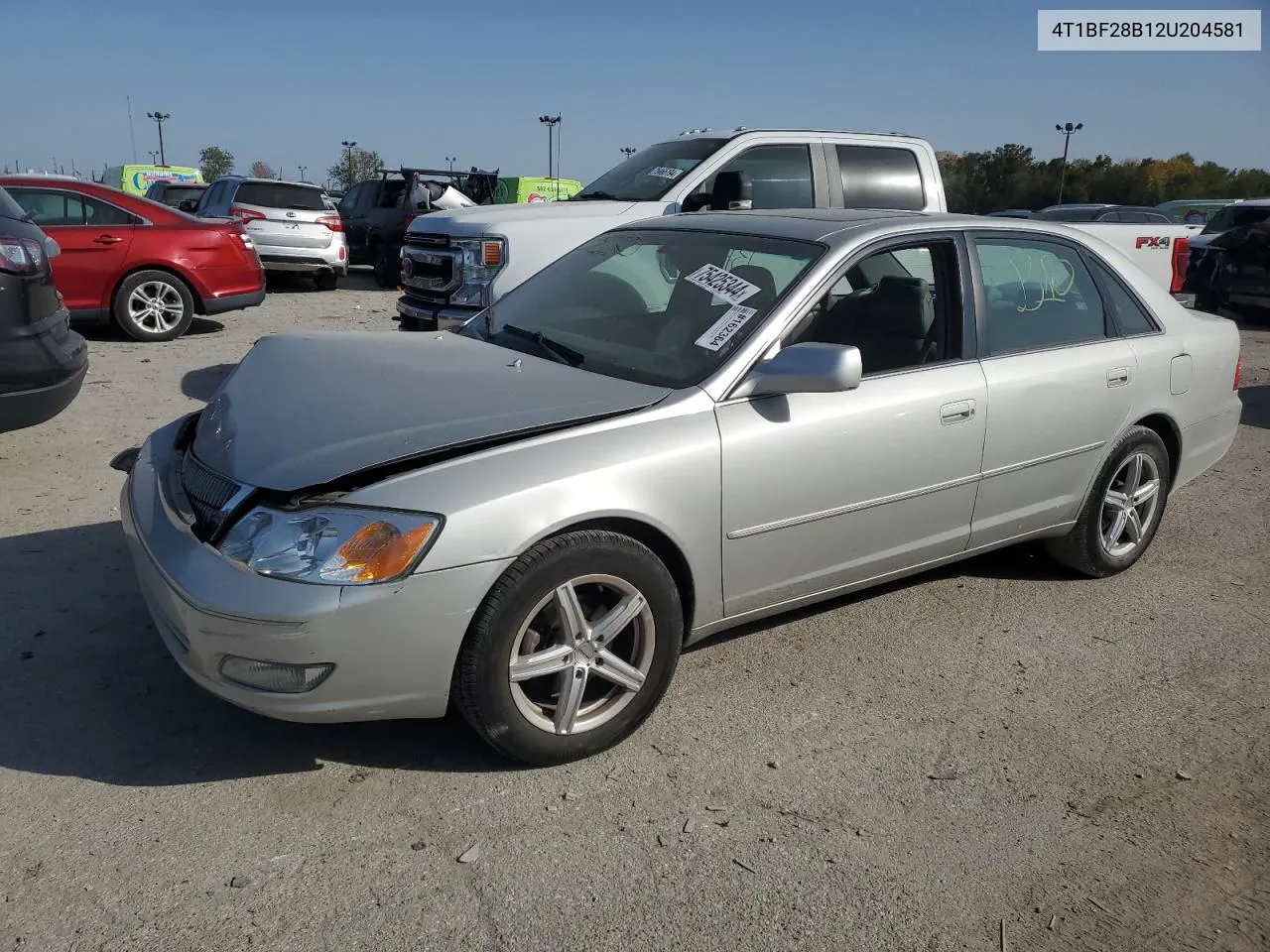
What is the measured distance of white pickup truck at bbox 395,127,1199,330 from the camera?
720 centimetres

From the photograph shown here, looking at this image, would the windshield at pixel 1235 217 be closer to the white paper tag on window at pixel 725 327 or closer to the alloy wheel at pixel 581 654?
the white paper tag on window at pixel 725 327

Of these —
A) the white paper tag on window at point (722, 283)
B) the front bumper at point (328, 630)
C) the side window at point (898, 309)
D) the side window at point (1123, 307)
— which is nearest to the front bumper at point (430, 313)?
the white paper tag on window at point (722, 283)

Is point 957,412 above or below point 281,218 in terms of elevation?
below

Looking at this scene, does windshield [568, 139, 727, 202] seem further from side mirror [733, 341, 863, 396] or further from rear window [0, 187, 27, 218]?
side mirror [733, 341, 863, 396]

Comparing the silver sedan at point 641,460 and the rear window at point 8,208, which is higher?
the rear window at point 8,208

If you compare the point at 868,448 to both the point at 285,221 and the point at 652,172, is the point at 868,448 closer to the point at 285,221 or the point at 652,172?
the point at 652,172

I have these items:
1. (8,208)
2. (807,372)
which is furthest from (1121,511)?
(8,208)

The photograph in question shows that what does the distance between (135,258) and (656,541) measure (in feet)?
27.1

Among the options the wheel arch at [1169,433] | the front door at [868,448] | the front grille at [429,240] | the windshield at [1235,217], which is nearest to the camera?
the front door at [868,448]

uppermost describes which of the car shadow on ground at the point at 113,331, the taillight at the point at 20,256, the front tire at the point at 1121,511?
the taillight at the point at 20,256

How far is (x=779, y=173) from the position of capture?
301 inches

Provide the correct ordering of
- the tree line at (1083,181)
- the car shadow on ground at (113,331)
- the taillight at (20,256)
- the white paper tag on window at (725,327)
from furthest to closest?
the tree line at (1083,181), the car shadow on ground at (113,331), the taillight at (20,256), the white paper tag on window at (725,327)

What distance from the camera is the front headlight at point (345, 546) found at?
8.67 feet

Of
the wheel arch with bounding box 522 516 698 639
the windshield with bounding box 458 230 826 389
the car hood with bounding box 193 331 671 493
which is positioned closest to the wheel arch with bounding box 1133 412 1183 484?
the windshield with bounding box 458 230 826 389
